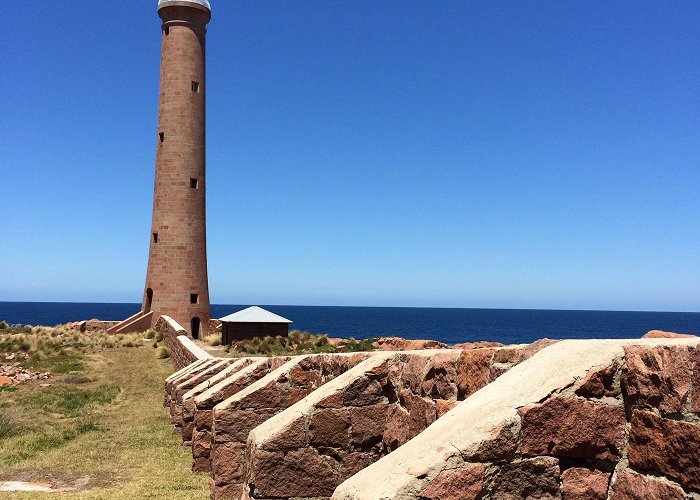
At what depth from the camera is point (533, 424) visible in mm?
2727

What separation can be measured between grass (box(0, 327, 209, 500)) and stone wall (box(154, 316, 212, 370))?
718 millimetres

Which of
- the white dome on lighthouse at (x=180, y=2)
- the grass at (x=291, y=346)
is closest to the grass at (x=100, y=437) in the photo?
the grass at (x=291, y=346)

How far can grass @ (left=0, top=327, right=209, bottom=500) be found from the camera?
24.3 feet

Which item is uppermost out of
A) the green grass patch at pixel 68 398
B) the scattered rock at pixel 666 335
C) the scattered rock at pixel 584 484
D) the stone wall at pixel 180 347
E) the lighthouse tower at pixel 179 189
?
the lighthouse tower at pixel 179 189

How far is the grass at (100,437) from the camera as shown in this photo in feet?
24.3

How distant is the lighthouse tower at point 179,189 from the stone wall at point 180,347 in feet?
6.19

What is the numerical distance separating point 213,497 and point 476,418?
4421 millimetres

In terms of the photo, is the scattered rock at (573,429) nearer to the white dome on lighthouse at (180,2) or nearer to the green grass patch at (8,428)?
the green grass patch at (8,428)

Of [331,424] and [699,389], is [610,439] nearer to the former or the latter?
[699,389]

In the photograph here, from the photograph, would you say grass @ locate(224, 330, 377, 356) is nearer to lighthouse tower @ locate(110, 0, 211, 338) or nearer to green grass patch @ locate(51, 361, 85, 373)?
green grass patch @ locate(51, 361, 85, 373)

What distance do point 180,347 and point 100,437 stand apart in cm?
661

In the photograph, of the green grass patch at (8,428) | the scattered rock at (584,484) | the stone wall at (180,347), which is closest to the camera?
the scattered rock at (584,484)

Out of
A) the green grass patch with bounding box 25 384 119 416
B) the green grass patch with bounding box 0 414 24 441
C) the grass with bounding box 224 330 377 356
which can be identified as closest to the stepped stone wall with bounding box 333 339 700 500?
the green grass patch with bounding box 0 414 24 441

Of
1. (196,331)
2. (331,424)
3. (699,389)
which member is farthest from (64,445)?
(196,331)
